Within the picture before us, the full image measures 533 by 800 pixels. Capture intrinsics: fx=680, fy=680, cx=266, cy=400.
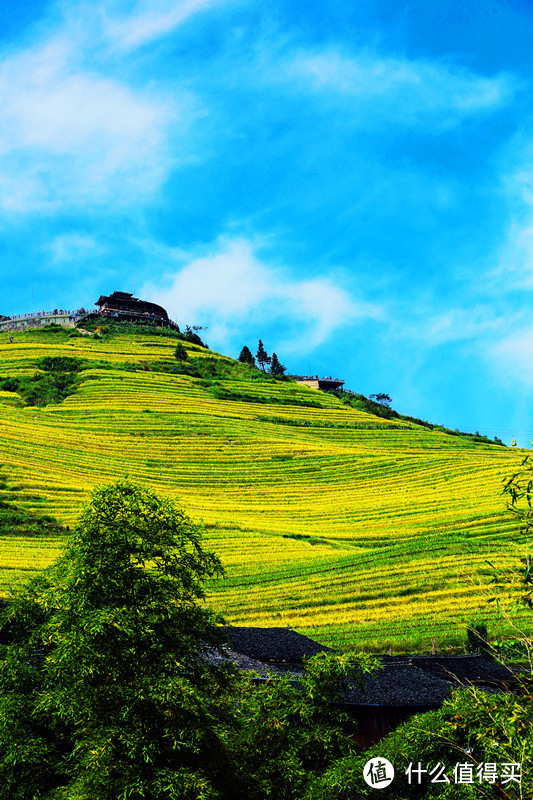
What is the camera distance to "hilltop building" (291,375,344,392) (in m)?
153

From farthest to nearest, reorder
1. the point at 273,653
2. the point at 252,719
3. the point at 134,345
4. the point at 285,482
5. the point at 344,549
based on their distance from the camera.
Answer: the point at 134,345 < the point at 285,482 < the point at 344,549 < the point at 273,653 < the point at 252,719

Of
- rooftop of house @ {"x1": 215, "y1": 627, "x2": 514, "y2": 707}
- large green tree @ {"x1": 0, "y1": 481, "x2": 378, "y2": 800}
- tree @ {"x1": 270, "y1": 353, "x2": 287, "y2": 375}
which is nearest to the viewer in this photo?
large green tree @ {"x1": 0, "y1": 481, "x2": 378, "y2": 800}

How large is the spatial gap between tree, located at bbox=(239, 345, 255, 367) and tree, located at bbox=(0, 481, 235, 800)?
145 m

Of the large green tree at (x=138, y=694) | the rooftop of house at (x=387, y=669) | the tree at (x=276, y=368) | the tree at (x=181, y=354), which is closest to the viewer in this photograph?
the large green tree at (x=138, y=694)

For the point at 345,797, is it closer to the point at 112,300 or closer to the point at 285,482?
the point at 285,482

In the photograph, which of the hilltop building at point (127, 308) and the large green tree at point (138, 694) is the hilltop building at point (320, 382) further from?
the large green tree at point (138, 694)

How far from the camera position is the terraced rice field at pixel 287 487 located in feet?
153

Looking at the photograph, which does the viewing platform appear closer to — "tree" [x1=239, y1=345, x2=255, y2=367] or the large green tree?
"tree" [x1=239, y1=345, x2=255, y2=367]

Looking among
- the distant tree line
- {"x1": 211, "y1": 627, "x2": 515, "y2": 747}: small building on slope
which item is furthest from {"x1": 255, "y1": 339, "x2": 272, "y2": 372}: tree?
{"x1": 211, "y1": 627, "x2": 515, "y2": 747}: small building on slope

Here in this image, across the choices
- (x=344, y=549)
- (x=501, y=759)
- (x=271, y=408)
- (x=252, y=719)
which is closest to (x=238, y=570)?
(x=344, y=549)

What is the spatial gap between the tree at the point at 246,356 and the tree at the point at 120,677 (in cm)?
14484

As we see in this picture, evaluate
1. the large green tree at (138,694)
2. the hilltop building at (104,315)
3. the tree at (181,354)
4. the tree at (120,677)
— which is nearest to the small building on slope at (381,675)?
the large green tree at (138,694)

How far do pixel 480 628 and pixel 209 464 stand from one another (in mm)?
51871

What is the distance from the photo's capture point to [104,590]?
13977mm
